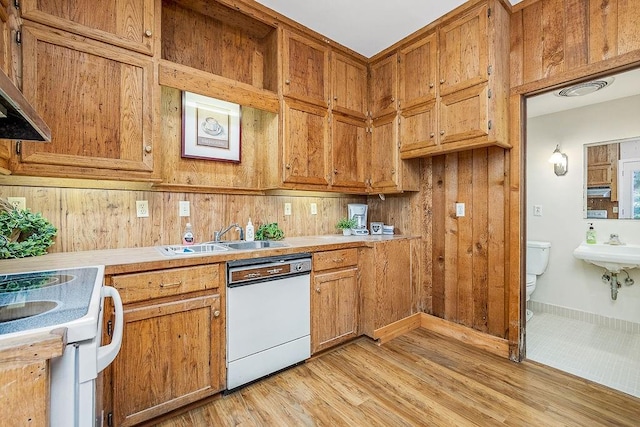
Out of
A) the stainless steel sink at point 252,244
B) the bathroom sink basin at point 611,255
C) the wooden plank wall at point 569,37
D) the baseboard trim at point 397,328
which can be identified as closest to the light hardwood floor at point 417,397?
the baseboard trim at point 397,328

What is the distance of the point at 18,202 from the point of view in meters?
1.68

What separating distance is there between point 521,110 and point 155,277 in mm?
2715

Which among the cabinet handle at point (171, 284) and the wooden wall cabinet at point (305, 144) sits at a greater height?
the wooden wall cabinet at point (305, 144)

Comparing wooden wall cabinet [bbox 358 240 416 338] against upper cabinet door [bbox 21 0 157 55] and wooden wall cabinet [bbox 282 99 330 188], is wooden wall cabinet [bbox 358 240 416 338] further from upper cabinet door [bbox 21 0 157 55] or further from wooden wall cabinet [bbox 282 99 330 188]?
upper cabinet door [bbox 21 0 157 55]

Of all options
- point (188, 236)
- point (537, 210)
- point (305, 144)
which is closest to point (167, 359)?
point (188, 236)

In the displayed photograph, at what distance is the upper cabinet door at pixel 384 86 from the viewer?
109 inches

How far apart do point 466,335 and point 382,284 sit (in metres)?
0.86

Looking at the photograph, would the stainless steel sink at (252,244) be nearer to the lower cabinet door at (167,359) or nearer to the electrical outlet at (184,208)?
the electrical outlet at (184,208)

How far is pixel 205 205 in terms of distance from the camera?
7.66 ft

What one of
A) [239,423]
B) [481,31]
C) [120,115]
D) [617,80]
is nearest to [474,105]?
[481,31]

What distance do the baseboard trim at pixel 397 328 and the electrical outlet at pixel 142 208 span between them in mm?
2012

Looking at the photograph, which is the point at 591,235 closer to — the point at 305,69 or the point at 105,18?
the point at 305,69

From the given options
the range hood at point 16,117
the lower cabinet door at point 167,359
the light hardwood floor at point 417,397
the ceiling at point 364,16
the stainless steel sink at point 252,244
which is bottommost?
the light hardwood floor at point 417,397

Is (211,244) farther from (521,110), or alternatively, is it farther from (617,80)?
(617,80)
